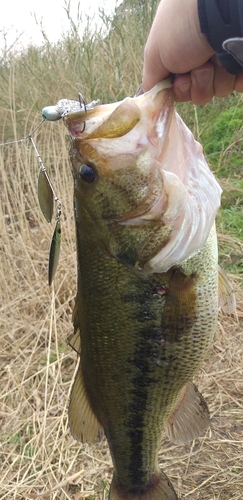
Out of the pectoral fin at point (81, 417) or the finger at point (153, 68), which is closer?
the finger at point (153, 68)

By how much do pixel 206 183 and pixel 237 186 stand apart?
351 centimetres

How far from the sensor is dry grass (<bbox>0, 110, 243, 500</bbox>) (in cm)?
262

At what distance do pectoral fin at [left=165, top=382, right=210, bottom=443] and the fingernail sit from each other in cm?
94

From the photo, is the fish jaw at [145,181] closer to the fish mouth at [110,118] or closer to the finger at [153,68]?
the fish mouth at [110,118]

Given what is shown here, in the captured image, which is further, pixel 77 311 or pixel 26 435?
pixel 26 435

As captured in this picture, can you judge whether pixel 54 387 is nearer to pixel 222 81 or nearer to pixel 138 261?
pixel 138 261

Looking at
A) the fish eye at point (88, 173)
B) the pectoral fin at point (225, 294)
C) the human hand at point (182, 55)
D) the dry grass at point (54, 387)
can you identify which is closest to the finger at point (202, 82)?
the human hand at point (182, 55)

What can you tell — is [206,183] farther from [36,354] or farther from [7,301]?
[7,301]

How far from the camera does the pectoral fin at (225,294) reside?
1491mm

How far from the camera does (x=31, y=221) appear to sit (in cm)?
474

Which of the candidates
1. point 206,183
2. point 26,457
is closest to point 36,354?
point 26,457

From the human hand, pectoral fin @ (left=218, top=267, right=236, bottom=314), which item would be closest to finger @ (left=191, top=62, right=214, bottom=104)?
the human hand

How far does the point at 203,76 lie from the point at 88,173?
1.55ft

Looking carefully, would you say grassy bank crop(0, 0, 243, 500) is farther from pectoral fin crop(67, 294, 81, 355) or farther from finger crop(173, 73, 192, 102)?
finger crop(173, 73, 192, 102)
